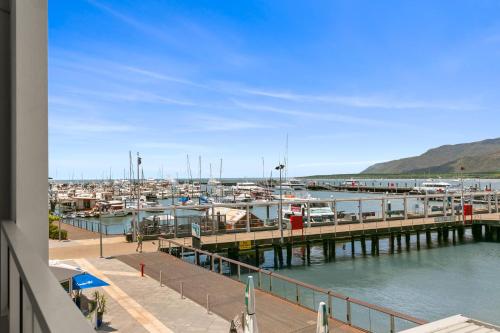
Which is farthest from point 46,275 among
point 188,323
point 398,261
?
point 398,261

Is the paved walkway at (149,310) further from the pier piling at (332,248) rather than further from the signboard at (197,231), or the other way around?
the pier piling at (332,248)

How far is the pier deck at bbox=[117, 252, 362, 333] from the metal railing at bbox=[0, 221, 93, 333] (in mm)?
10045

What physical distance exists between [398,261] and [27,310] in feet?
109

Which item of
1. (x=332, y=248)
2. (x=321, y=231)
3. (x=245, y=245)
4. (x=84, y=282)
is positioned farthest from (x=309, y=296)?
(x=84, y=282)

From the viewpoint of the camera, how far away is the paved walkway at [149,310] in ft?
39.7

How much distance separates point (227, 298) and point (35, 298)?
46.7 feet

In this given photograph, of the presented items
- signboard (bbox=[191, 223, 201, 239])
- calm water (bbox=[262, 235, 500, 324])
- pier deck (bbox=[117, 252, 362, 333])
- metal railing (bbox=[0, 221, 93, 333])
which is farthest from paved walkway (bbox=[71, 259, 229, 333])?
calm water (bbox=[262, 235, 500, 324])

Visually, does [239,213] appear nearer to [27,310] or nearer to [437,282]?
[437,282]

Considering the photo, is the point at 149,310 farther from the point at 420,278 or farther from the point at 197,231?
the point at 420,278

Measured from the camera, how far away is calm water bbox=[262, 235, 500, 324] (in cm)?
2125

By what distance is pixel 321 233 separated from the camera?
3050 cm

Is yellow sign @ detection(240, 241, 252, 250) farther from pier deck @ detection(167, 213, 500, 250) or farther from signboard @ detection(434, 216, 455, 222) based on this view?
signboard @ detection(434, 216, 455, 222)

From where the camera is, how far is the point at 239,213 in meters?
39.4

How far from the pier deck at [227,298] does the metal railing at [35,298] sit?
33.0ft
